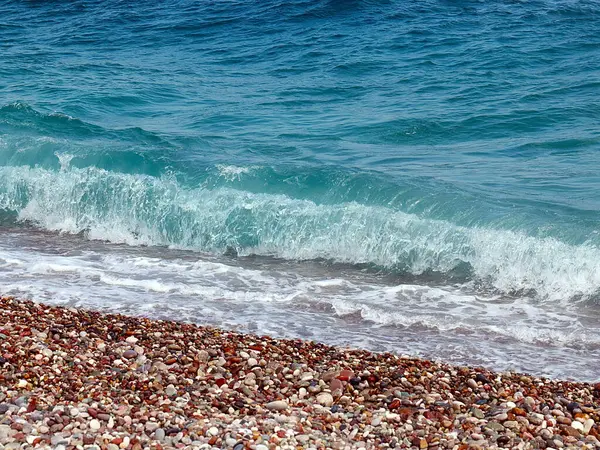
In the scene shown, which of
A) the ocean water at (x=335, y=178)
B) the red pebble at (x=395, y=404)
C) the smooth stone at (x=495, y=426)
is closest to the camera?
the smooth stone at (x=495, y=426)

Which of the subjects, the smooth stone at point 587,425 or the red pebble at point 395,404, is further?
the red pebble at point 395,404

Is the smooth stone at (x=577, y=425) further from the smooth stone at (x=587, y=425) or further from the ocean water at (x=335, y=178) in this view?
the ocean water at (x=335, y=178)

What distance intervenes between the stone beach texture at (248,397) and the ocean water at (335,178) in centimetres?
111

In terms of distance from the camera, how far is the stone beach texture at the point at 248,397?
19.4ft

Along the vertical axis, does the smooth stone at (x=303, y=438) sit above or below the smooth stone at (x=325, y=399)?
above

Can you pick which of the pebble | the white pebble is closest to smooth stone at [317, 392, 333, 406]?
the pebble

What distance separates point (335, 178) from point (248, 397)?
726 cm

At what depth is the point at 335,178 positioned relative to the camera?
13531mm

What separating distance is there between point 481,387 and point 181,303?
384 cm

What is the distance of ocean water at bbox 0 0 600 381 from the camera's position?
9586 mm

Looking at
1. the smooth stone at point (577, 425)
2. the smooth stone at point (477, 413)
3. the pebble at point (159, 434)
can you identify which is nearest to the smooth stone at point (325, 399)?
the smooth stone at point (477, 413)

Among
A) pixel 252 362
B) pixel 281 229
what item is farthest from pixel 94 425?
pixel 281 229

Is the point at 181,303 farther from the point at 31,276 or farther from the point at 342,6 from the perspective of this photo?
the point at 342,6

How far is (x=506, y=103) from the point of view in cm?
1745
